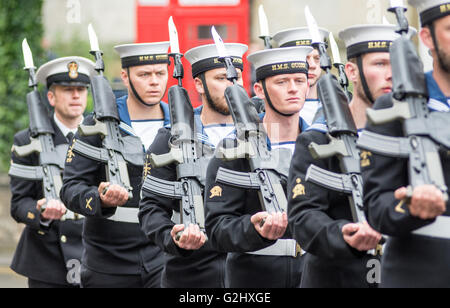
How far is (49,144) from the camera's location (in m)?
7.61

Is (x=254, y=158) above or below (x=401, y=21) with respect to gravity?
below

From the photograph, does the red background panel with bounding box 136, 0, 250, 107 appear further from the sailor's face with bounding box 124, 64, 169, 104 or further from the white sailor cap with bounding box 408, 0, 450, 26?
the white sailor cap with bounding box 408, 0, 450, 26

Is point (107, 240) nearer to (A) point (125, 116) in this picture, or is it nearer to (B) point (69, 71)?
(A) point (125, 116)

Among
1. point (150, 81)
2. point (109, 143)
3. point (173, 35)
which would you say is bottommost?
point (109, 143)

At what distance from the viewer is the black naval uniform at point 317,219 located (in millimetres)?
4441

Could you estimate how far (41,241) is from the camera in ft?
25.1

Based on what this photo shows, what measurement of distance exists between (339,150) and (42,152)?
3.50m

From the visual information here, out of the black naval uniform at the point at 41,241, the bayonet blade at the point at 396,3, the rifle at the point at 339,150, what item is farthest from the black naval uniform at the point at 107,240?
the bayonet blade at the point at 396,3

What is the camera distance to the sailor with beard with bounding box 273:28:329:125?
6.66 meters

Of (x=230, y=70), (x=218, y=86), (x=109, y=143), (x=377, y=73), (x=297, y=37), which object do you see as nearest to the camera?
(x=377, y=73)

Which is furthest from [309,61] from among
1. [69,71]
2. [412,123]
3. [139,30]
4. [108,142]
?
[139,30]

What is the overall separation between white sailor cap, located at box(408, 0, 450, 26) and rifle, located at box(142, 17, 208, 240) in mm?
1967

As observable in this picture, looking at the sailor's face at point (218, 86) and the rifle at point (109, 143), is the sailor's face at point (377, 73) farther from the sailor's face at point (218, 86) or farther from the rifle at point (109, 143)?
the rifle at point (109, 143)
